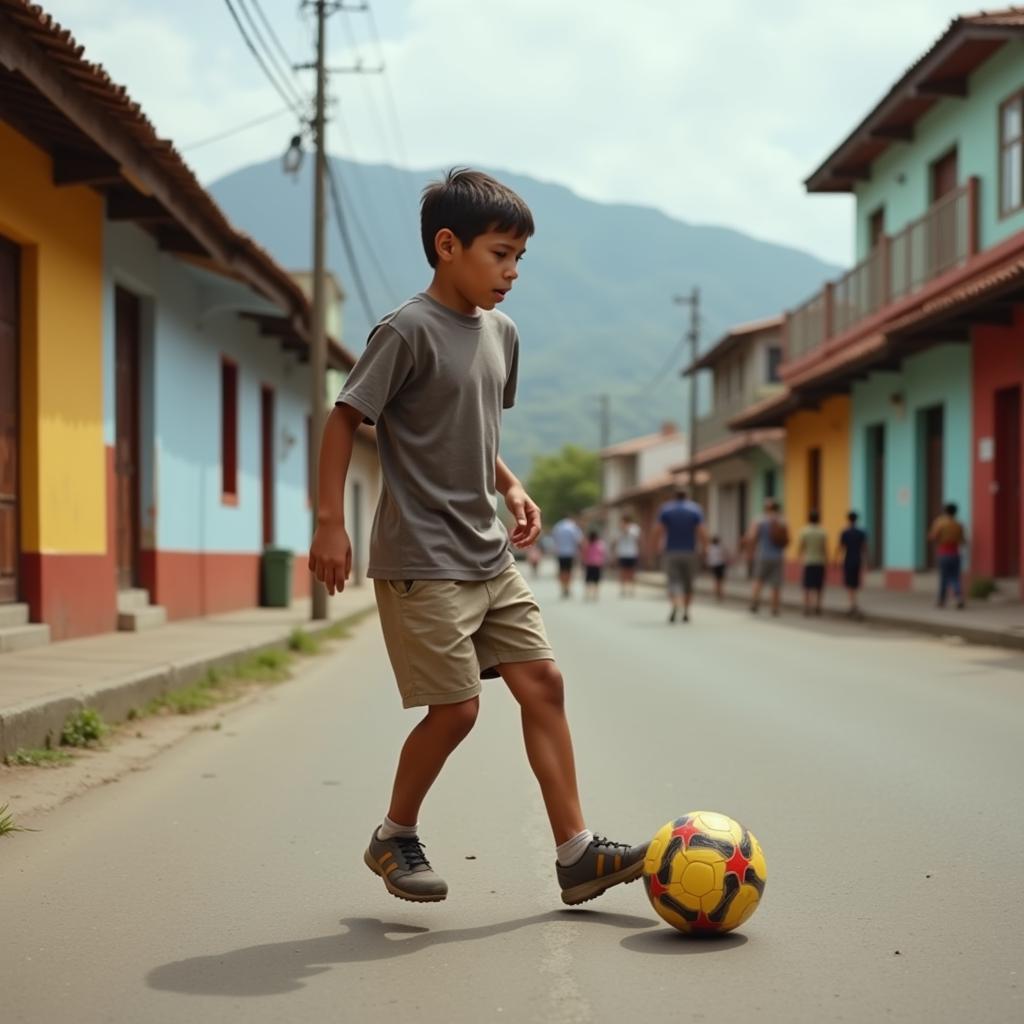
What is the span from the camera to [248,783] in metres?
6.22

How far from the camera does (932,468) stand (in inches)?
930

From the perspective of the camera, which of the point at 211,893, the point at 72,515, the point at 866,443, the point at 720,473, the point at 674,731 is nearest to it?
the point at 211,893

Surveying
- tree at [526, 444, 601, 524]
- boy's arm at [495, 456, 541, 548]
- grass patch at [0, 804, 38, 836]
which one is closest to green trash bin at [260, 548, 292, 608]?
grass patch at [0, 804, 38, 836]

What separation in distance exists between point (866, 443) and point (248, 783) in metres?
22.4

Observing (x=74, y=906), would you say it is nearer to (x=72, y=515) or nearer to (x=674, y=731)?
(x=674, y=731)

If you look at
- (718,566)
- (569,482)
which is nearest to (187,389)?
(718,566)

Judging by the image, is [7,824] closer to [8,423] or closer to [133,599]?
[8,423]

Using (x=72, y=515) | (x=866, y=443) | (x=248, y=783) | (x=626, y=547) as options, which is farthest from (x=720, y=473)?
(x=248, y=783)

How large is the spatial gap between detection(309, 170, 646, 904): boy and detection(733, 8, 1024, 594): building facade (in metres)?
13.5

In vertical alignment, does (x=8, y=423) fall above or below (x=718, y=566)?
above

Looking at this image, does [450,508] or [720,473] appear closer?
[450,508]

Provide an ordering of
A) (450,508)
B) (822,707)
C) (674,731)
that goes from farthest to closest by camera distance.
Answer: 1. (822,707)
2. (674,731)
3. (450,508)

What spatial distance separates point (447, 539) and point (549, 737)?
2.02 feet

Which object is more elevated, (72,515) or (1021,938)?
(72,515)
